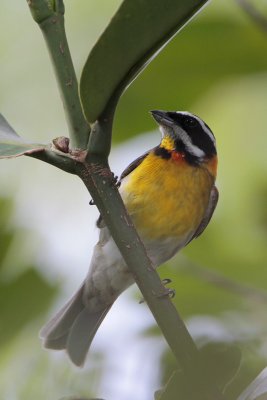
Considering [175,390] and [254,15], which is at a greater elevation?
[254,15]

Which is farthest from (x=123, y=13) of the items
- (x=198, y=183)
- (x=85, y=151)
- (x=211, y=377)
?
(x=198, y=183)

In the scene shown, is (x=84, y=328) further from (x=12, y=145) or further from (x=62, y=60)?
(x=62, y=60)

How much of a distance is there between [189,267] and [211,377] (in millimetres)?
757

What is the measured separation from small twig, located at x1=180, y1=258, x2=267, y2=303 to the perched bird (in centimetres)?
88

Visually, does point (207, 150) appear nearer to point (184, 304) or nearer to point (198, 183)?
point (198, 183)

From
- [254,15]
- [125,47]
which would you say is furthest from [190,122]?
[125,47]

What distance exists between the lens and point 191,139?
2.78 m

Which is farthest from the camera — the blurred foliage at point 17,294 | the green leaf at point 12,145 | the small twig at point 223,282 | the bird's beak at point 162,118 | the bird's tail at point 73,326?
the bird's tail at point 73,326

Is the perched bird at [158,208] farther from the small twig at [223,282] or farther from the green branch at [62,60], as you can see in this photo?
the green branch at [62,60]

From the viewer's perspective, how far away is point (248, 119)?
2457 millimetres

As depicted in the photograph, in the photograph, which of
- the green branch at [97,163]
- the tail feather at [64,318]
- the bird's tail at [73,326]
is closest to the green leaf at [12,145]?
the green branch at [97,163]

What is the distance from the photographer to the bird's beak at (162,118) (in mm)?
2281

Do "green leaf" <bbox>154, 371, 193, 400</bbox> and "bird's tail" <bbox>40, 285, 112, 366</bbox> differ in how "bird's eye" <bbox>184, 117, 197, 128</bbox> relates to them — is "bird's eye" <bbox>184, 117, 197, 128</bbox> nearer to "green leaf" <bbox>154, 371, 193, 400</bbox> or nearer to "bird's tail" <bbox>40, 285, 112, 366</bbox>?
"bird's tail" <bbox>40, 285, 112, 366</bbox>

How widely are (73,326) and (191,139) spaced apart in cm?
85
